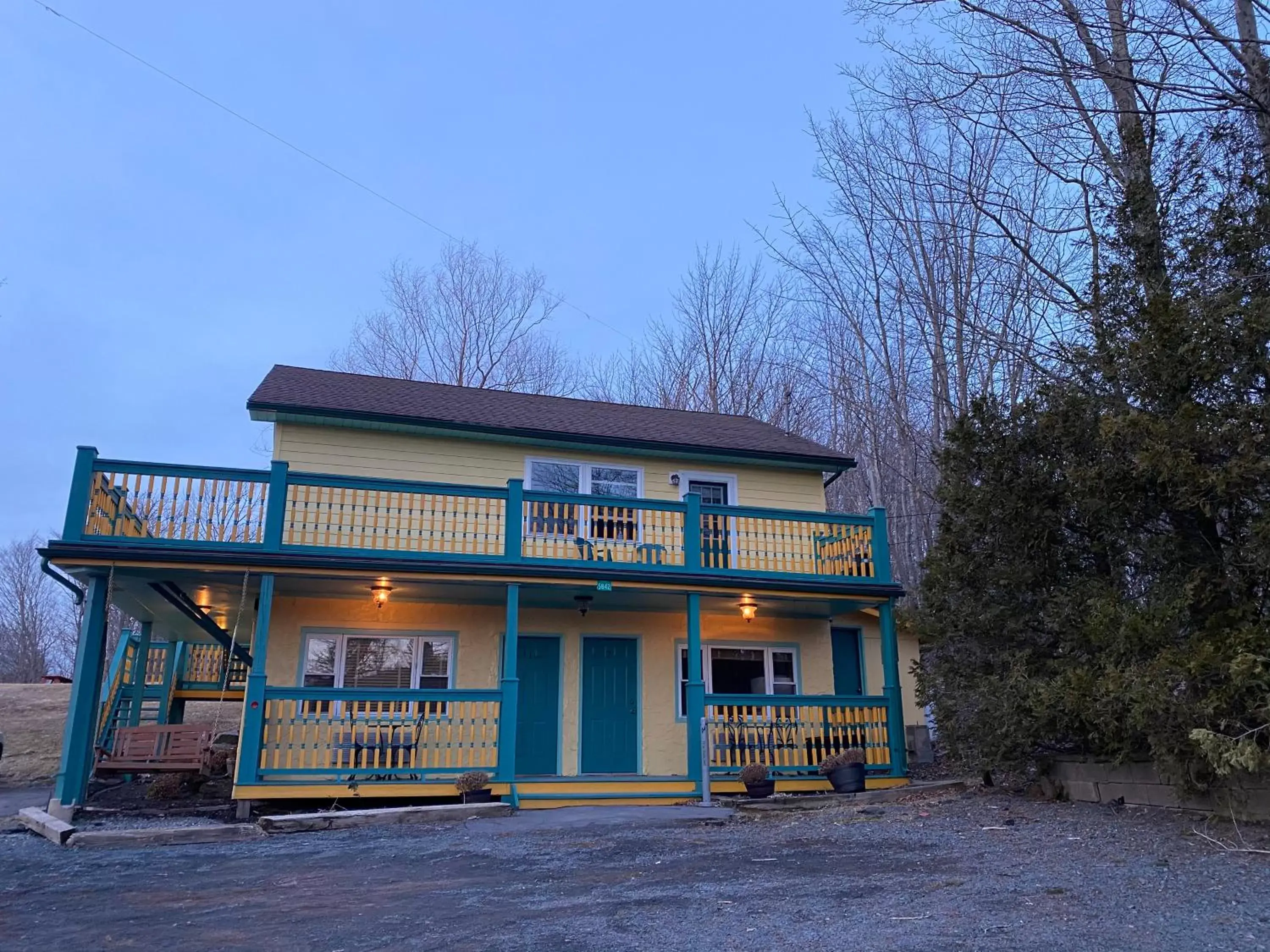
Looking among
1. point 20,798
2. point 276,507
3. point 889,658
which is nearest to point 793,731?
point 889,658

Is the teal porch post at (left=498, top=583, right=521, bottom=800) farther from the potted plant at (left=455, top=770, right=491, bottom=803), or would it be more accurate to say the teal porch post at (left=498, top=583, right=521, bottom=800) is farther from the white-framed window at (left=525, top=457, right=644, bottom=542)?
the white-framed window at (left=525, top=457, right=644, bottom=542)

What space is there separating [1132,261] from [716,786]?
319 inches

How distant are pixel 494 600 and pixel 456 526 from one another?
1.71 m

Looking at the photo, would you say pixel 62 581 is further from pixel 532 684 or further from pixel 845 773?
pixel 845 773

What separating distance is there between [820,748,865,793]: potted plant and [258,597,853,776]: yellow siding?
2375mm

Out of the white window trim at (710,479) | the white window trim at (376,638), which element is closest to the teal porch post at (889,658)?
the white window trim at (710,479)

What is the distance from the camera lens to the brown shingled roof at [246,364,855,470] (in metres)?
14.1

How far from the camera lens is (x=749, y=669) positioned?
15352 millimetres

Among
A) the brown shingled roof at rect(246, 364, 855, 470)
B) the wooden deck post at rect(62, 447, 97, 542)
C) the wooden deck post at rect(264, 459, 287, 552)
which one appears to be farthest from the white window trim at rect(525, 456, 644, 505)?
the wooden deck post at rect(62, 447, 97, 542)

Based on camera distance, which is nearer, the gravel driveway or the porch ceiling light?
the gravel driveway

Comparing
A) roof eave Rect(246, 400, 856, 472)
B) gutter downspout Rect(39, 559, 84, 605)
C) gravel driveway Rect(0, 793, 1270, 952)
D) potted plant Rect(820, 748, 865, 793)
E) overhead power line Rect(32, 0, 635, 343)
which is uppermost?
overhead power line Rect(32, 0, 635, 343)

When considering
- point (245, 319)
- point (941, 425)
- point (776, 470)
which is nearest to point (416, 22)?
point (776, 470)

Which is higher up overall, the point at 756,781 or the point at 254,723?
the point at 254,723

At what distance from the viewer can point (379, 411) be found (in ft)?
46.4
